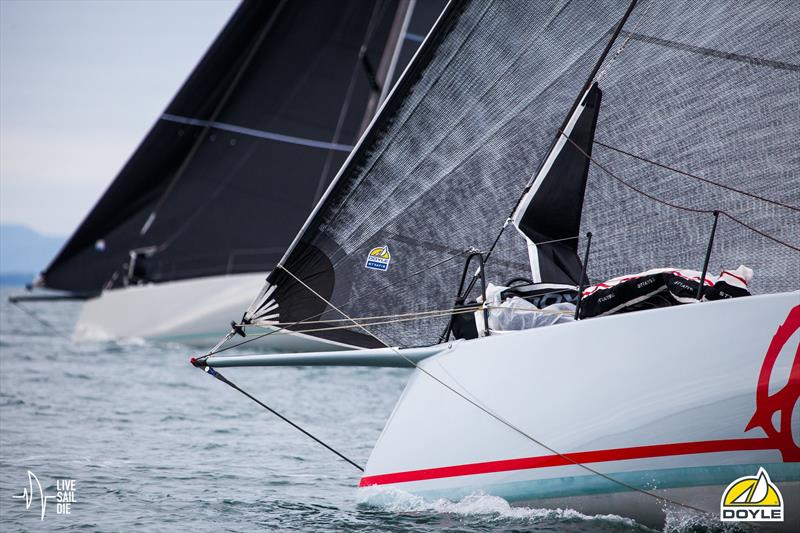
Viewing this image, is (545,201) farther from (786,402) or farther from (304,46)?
(304,46)

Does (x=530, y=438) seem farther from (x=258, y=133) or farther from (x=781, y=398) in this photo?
(x=258, y=133)

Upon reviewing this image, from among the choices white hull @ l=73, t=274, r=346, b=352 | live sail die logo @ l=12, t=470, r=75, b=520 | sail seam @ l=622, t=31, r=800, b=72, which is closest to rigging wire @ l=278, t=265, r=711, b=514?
live sail die logo @ l=12, t=470, r=75, b=520

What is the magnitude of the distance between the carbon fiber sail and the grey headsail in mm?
20

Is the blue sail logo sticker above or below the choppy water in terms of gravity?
above

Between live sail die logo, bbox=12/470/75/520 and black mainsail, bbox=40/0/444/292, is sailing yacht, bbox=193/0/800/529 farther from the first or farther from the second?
black mainsail, bbox=40/0/444/292

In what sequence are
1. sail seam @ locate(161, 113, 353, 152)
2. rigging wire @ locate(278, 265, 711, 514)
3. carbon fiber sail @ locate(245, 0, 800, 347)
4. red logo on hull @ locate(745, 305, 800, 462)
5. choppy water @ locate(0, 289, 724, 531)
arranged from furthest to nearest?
sail seam @ locate(161, 113, 353, 152) < carbon fiber sail @ locate(245, 0, 800, 347) < choppy water @ locate(0, 289, 724, 531) < rigging wire @ locate(278, 265, 711, 514) < red logo on hull @ locate(745, 305, 800, 462)

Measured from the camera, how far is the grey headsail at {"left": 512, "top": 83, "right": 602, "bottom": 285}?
4.67 m

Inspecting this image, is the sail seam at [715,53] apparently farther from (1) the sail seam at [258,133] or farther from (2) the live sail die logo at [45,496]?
(1) the sail seam at [258,133]

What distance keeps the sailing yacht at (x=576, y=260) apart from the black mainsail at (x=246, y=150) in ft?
28.8

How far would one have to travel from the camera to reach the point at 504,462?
4.06 meters

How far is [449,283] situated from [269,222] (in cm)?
961

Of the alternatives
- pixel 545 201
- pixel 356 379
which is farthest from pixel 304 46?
pixel 545 201

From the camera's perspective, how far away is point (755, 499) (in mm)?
3703

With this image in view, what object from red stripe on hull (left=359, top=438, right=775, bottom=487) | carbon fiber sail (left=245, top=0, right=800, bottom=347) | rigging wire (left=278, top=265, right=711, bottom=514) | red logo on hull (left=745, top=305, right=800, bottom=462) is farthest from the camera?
carbon fiber sail (left=245, top=0, right=800, bottom=347)
